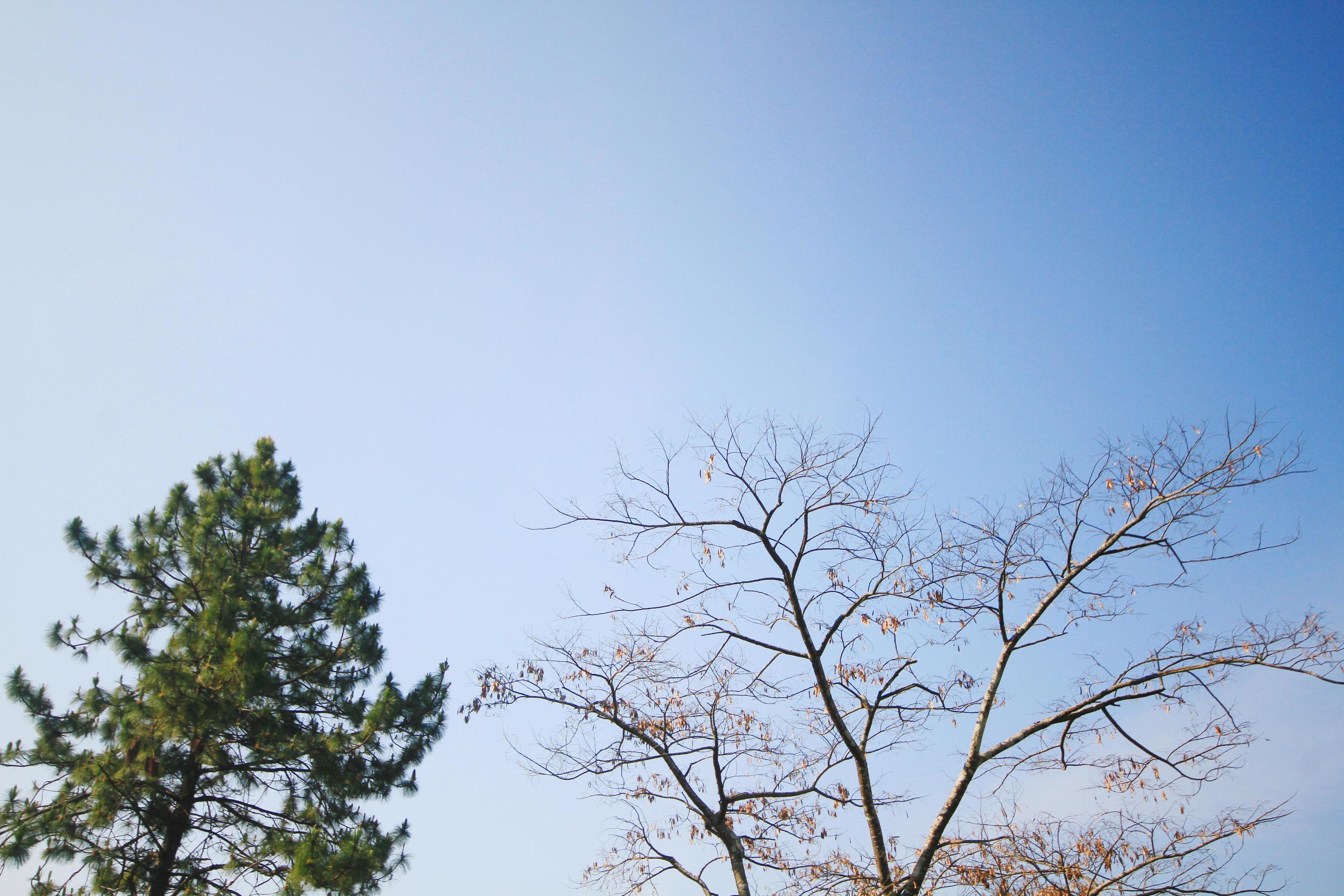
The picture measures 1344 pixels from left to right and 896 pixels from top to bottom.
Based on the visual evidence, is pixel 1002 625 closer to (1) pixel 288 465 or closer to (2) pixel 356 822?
(2) pixel 356 822

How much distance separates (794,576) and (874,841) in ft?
11.1

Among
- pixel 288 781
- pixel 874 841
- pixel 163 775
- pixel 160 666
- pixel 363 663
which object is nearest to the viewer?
pixel 874 841

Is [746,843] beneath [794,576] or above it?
beneath

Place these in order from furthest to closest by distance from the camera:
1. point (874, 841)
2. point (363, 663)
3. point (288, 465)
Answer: point (288, 465), point (363, 663), point (874, 841)

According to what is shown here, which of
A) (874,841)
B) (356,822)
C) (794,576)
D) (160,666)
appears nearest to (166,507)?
(160,666)

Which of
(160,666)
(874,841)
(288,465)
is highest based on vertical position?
(288,465)

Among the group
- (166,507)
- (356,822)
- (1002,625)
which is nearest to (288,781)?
(356,822)

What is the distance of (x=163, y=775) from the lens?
34.7 feet

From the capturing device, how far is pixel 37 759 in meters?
10.4

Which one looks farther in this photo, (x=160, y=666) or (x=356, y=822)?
(x=356, y=822)

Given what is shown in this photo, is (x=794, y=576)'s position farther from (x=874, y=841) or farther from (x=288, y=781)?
(x=288, y=781)

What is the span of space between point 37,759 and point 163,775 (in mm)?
1658

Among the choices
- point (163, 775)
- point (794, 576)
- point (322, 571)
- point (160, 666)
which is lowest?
point (163, 775)

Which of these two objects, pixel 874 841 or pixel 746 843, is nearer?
pixel 874 841
